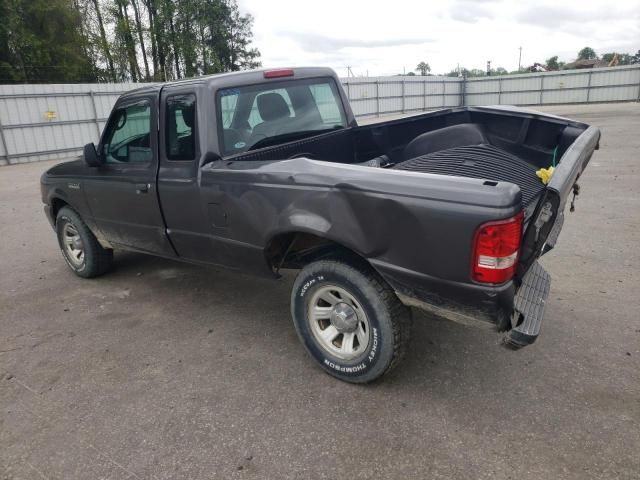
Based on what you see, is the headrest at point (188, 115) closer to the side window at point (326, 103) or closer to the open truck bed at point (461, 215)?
the open truck bed at point (461, 215)

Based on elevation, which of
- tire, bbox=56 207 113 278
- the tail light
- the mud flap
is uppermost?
the tail light

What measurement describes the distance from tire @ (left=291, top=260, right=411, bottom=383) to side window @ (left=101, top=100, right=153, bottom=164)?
1.85 m

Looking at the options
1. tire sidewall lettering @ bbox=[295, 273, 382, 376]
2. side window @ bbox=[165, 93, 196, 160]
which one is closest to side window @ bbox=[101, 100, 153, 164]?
side window @ bbox=[165, 93, 196, 160]

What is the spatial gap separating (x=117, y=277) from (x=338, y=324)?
→ 10.2 ft

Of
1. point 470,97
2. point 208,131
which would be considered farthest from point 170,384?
point 470,97

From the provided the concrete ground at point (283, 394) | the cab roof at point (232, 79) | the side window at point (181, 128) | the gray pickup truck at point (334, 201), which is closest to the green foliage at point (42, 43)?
the gray pickup truck at point (334, 201)

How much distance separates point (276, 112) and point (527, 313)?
2.43 m

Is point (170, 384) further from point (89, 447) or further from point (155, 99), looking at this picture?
point (155, 99)

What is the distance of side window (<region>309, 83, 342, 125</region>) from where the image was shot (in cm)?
430

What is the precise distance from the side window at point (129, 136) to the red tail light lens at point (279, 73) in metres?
0.98

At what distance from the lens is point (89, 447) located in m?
2.62

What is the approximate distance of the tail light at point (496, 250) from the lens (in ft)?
7.29

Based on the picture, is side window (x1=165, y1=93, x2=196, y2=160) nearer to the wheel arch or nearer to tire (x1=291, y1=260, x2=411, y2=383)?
tire (x1=291, y1=260, x2=411, y2=383)

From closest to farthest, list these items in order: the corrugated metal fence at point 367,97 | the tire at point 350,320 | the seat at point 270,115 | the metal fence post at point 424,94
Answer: the tire at point 350,320 → the seat at point 270,115 → the corrugated metal fence at point 367,97 → the metal fence post at point 424,94
